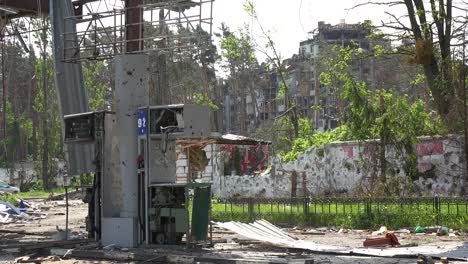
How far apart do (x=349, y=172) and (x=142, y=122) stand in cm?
1610

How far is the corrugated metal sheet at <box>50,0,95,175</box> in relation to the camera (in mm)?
17500

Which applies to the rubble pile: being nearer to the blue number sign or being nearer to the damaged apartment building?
the blue number sign

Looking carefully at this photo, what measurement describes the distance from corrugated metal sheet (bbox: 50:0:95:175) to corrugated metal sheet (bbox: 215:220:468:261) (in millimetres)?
4010

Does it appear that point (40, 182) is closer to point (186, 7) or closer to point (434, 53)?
point (434, 53)

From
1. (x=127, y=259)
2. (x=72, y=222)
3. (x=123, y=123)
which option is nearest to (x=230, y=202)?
(x=72, y=222)

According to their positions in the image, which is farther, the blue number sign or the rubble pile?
the rubble pile

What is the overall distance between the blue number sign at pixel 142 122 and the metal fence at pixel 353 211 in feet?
23.1

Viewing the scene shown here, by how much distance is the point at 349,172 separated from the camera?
95.2ft

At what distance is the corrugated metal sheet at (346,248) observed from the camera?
12070 millimetres

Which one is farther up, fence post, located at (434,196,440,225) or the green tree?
the green tree

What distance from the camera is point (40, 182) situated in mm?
62094

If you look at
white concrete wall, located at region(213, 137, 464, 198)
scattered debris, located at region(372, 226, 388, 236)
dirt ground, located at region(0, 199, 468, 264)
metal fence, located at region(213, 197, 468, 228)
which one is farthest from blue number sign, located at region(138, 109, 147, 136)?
white concrete wall, located at region(213, 137, 464, 198)

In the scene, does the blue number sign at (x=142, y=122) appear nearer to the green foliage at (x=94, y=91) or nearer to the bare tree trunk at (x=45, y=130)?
the green foliage at (x=94, y=91)

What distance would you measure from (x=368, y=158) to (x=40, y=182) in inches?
1623
